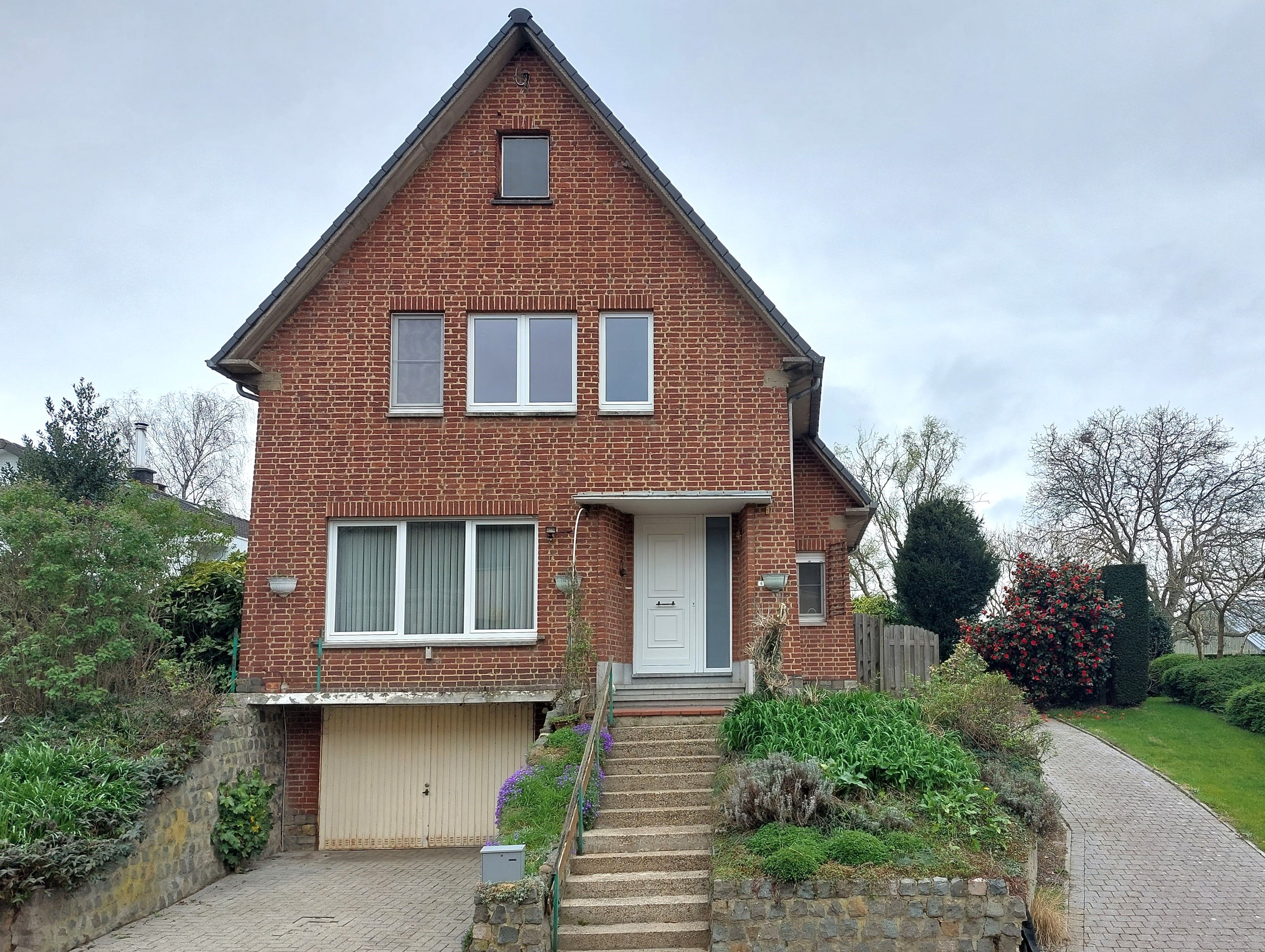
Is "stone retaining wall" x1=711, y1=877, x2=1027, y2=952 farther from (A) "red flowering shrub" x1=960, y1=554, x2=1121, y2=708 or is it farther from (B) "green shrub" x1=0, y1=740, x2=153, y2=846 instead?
(A) "red flowering shrub" x1=960, y1=554, x2=1121, y2=708

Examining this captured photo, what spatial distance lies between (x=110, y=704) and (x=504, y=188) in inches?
331

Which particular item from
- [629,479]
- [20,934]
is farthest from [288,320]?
[20,934]

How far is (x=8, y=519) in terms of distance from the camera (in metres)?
12.5

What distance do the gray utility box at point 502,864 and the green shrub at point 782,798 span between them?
6.75ft

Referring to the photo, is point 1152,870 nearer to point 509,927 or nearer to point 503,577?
point 509,927

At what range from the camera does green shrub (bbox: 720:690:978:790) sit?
10062 millimetres

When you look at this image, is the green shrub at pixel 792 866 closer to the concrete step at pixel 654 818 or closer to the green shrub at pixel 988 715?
the concrete step at pixel 654 818

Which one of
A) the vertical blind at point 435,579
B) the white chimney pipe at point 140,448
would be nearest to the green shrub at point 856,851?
the vertical blind at point 435,579

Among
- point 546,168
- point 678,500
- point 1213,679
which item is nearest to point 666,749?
point 678,500

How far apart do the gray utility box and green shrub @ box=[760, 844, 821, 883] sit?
2.00 metres

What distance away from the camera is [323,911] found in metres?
10.7

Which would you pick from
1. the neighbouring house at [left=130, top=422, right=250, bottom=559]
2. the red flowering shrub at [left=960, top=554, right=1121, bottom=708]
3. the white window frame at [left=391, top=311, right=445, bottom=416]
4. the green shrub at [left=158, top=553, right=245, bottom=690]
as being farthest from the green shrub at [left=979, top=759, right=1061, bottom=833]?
the neighbouring house at [left=130, top=422, right=250, bottom=559]

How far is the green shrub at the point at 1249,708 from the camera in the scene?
1839cm

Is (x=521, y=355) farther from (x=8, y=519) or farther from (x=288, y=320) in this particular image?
(x=8, y=519)
